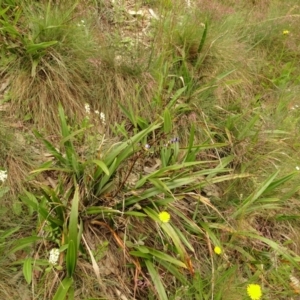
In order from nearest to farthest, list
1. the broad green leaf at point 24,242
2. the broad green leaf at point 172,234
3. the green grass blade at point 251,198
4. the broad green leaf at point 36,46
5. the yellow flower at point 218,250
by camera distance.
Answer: the broad green leaf at point 24,242, the broad green leaf at point 172,234, the yellow flower at point 218,250, the green grass blade at point 251,198, the broad green leaf at point 36,46

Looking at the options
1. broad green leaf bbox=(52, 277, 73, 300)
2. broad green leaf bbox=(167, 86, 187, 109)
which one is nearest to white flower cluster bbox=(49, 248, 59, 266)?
broad green leaf bbox=(52, 277, 73, 300)

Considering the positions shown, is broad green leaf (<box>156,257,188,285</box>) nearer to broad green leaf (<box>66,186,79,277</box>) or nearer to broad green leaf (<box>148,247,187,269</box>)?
broad green leaf (<box>148,247,187,269</box>)

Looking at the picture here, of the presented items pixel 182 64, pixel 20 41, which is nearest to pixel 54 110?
pixel 20 41

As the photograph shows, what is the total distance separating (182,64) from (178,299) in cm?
162

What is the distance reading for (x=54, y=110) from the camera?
231 centimetres

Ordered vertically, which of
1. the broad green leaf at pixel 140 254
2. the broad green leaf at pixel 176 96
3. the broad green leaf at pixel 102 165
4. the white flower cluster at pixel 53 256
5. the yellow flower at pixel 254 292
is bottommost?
the broad green leaf at pixel 140 254

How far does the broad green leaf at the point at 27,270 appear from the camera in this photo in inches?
64.1

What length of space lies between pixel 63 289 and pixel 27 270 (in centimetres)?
19

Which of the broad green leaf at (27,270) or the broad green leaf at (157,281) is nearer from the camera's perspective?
the broad green leaf at (27,270)

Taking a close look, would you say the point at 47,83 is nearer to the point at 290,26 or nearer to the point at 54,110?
the point at 54,110

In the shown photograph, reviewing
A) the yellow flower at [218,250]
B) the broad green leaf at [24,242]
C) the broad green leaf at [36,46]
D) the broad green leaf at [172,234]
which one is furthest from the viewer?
the broad green leaf at [36,46]

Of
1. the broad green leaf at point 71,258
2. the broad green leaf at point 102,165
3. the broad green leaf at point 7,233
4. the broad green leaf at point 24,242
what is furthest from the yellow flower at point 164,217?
the broad green leaf at point 7,233

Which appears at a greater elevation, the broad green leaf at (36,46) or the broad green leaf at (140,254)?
the broad green leaf at (36,46)

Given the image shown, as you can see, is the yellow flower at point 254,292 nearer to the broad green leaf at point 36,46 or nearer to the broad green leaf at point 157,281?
the broad green leaf at point 157,281
